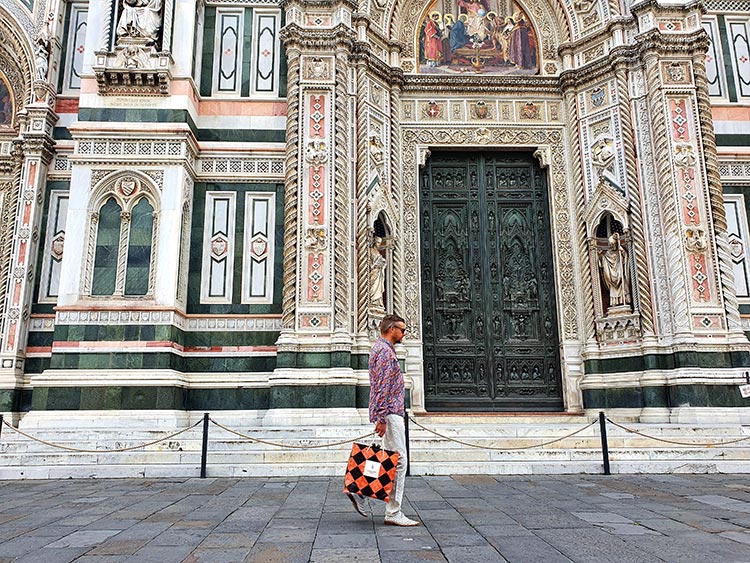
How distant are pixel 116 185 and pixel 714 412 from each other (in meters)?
11.6

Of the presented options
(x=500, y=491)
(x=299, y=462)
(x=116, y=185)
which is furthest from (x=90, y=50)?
(x=500, y=491)

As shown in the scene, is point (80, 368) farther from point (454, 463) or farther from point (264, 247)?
point (454, 463)

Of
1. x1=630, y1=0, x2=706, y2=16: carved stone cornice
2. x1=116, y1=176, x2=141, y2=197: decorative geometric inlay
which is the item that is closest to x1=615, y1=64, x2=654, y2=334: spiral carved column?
x1=630, y1=0, x2=706, y2=16: carved stone cornice

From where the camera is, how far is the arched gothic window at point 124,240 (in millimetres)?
11250

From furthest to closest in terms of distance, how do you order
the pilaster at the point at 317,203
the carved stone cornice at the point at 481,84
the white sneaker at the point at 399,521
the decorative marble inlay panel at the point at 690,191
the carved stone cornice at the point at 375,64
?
the carved stone cornice at the point at 481,84
the carved stone cornice at the point at 375,64
the decorative marble inlay panel at the point at 690,191
the pilaster at the point at 317,203
the white sneaker at the point at 399,521

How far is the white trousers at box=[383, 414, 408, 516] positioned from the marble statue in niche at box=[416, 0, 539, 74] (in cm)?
1087

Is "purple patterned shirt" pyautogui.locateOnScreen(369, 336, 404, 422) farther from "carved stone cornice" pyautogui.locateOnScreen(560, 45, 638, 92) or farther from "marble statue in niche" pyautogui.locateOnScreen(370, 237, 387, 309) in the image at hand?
"carved stone cornice" pyautogui.locateOnScreen(560, 45, 638, 92)

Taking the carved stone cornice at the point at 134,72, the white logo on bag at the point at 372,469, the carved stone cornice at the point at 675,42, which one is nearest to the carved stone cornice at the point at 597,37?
the carved stone cornice at the point at 675,42

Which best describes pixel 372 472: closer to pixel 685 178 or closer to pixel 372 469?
pixel 372 469

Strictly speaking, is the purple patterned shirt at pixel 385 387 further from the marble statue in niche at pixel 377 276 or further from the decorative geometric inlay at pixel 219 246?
the decorative geometric inlay at pixel 219 246

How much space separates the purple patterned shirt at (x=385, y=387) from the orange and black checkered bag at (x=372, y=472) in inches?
11.4

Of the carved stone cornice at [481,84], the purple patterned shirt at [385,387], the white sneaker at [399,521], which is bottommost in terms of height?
the white sneaker at [399,521]

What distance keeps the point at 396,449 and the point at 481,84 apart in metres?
10.7

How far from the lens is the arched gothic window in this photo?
11250mm
